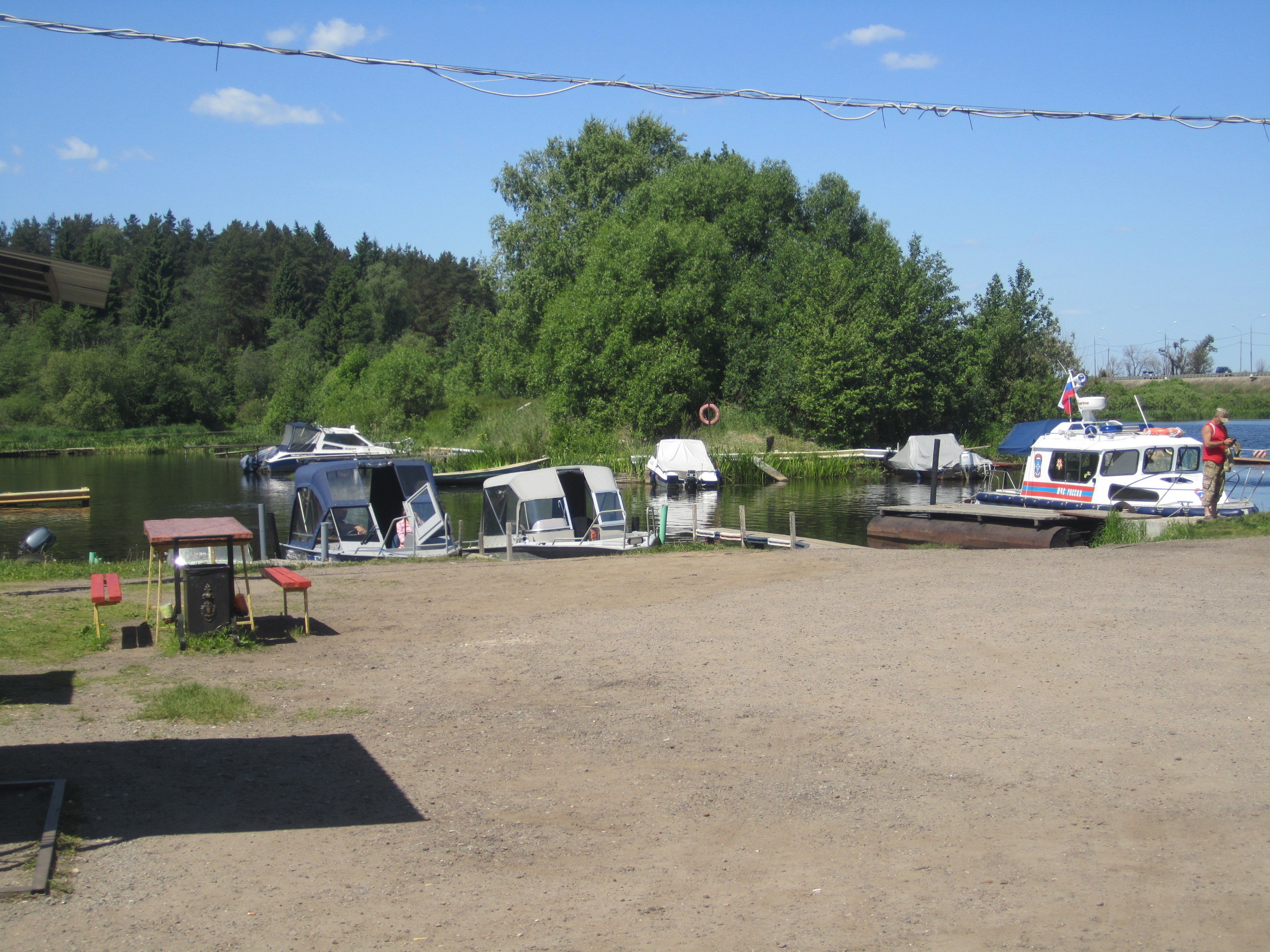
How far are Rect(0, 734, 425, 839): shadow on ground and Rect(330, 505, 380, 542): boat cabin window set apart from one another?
15.0 meters

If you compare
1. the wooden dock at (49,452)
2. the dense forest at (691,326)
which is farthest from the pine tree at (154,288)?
the wooden dock at (49,452)

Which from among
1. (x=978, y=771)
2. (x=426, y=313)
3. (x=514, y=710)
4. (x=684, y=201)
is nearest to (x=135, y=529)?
(x=514, y=710)

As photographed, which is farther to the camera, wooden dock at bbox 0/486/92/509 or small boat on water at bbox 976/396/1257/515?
wooden dock at bbox 0/486/92/509

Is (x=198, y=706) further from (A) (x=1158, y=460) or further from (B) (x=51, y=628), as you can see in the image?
(A) (x=1158, y=460)

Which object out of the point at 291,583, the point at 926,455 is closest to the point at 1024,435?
the point at 926,455

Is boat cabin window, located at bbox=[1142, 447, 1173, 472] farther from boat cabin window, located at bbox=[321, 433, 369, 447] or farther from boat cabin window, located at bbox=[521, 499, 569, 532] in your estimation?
boat cabin window, located at bbox=[321, 433, 369, 447]

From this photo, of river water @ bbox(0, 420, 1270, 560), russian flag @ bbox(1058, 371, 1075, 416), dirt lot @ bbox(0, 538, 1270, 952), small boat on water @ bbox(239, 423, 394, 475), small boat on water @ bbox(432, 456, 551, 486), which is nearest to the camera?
dirt lot @ bbox(0, 538, 1270, 952)

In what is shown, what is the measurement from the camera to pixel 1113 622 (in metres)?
11.7

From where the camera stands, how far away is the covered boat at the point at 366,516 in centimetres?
2234

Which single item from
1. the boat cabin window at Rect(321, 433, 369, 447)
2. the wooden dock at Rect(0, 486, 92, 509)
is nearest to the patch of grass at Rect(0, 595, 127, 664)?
the wooden dock at Rect(0, 486, 92, 509)

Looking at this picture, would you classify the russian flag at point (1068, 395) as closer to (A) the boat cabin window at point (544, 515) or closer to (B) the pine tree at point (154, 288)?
(A) the boat cabin window at point (544, 515)

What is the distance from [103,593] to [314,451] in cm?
5448

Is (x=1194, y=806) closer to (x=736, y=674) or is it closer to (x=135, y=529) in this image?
(x=736, y=674)

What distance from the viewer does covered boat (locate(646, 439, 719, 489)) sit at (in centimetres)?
4497
